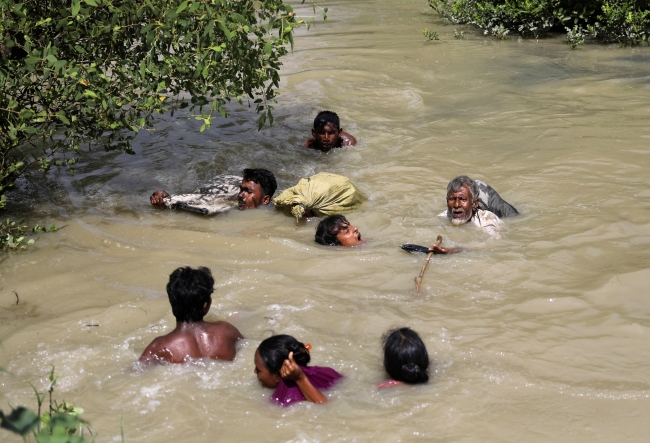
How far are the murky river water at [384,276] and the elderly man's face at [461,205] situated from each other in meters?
0.15

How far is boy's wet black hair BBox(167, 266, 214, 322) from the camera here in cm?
465

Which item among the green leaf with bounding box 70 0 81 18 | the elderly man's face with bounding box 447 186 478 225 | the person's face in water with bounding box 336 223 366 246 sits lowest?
the person's face in water with bounding box 336 223 366 246

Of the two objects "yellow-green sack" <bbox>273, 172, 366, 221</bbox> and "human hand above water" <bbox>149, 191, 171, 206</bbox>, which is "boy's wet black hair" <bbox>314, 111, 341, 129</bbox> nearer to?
"yellow-green sack" <bbox>273, 172, 366, 221</bbox>

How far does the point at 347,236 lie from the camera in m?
6.49

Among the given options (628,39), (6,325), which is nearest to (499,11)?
(628,39)

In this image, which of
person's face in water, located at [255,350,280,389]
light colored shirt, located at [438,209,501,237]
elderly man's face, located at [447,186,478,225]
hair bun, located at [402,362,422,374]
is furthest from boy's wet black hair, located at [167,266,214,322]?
light colored shirt, located at [438,209,501,237]

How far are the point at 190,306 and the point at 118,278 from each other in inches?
61.4

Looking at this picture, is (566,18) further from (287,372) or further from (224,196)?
(287,372)

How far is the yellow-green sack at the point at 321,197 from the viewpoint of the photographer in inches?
280

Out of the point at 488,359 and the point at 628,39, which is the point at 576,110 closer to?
the point at 628,39

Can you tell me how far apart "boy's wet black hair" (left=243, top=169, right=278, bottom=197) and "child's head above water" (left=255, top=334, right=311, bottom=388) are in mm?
3404

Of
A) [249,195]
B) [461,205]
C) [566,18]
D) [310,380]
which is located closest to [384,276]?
[461,205]

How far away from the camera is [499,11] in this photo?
14.1 meters

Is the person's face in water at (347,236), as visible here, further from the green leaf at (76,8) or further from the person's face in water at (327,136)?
the green leaf at (76,8)
